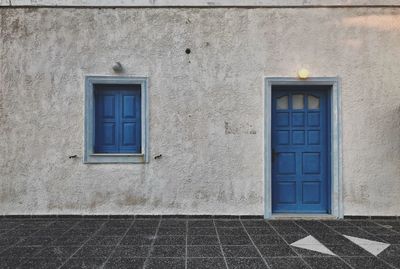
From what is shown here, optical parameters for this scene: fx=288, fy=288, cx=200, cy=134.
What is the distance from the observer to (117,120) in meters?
5.34

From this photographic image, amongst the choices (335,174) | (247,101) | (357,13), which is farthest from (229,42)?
(335,174)

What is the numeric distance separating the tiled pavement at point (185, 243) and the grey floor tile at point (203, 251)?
0.04ft

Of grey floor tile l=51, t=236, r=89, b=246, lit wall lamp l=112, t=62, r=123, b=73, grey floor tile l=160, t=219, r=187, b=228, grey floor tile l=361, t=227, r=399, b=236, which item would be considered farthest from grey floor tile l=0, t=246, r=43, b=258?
grey floor tile l=361, t=227, r=399, b=236

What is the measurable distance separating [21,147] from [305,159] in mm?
A: 5148

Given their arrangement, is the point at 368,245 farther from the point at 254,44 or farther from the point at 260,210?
the point at 254,44

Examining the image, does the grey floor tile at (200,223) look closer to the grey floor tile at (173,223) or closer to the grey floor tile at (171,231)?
the grey floor tile at (173,223)

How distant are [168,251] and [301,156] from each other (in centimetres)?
302

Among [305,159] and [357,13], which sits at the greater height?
[357,13]

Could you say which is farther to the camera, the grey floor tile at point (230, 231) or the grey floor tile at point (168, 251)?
the grey floor tile at point (230, 231)

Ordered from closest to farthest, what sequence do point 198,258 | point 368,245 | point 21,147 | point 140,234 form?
point 198,258 < point 368,245 < point 140,234 < point 21,147

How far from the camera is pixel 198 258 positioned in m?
3.48

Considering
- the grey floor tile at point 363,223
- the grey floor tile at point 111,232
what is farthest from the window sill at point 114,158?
the grey floor tile at point 363,223

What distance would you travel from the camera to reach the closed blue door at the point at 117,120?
533 cm

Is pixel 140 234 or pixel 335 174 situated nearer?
pixel 140 234
